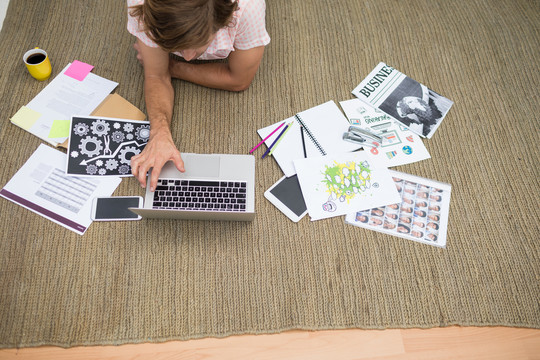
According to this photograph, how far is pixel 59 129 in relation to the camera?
4.13ft

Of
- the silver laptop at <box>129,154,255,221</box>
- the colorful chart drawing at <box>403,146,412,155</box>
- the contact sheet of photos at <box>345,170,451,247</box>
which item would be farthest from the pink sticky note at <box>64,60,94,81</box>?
the colorful chart drawing at <box>403,146,412,155</box>

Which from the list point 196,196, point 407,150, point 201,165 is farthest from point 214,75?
point 407,150

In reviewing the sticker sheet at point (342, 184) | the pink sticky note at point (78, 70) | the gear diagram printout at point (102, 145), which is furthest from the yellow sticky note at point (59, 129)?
the sticker sheet at point (342, 184)

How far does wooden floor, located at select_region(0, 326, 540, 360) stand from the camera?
3.47 ft

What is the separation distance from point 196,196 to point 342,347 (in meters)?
0.63

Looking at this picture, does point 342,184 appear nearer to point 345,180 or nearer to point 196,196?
point 345,180

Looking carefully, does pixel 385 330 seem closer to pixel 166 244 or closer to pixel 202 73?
pixel 166 244

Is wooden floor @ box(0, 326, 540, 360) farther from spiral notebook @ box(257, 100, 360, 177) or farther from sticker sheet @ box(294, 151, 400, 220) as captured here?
spiral notebook @ box(257, 100, 360, 177)

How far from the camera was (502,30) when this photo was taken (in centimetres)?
167

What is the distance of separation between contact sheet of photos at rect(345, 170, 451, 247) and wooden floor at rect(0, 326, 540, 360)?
0.98 feet

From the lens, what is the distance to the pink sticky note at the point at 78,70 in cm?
137

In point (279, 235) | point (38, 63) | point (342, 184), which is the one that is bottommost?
point (279, 235)

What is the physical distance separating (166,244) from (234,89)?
2.01 ft

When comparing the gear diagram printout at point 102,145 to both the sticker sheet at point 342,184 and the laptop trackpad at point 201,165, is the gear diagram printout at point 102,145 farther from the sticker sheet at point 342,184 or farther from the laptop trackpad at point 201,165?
the sticker sheet at point 342,184
